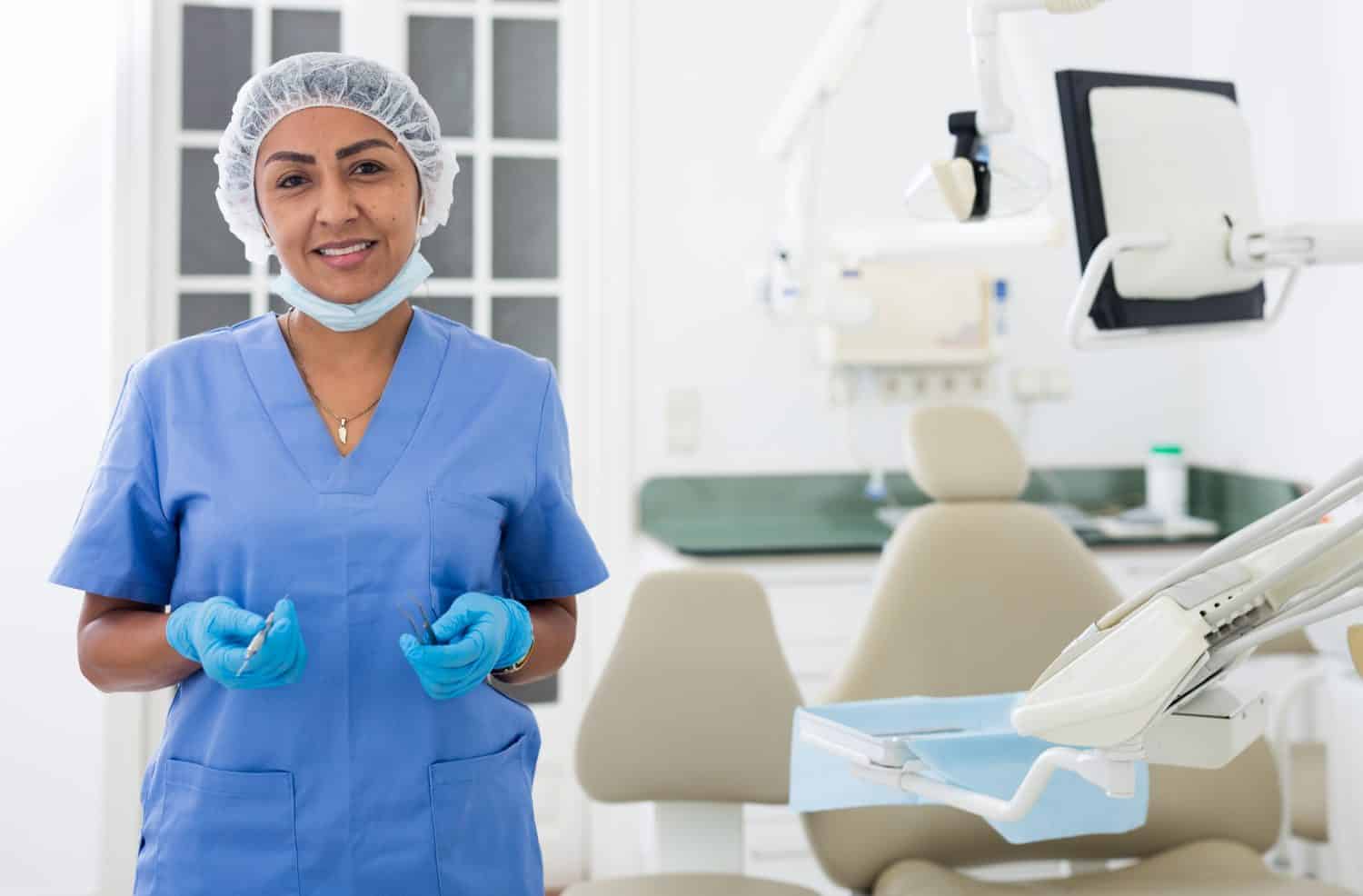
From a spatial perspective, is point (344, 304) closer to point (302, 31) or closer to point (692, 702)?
point (692, 702)

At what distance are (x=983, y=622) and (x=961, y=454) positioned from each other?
254 mm

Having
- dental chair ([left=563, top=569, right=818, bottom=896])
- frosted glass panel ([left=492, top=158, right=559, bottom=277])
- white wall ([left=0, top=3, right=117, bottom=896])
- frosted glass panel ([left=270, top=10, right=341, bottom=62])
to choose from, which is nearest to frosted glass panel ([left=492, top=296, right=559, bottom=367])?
frosted glass panel ([left=492, top=158, right=559, bottom=277])

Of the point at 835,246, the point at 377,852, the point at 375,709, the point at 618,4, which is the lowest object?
the point at 377,852

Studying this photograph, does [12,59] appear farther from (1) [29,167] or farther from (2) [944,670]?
(2) [944,670]

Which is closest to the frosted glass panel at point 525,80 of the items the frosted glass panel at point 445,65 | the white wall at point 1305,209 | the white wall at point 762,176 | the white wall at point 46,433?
the frosted glass panel at point 445,65

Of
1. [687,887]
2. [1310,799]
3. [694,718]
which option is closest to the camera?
[687,887]

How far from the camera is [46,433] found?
2.65 m

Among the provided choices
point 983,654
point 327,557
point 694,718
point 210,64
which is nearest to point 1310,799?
point 983,654

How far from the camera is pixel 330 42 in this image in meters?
2.90

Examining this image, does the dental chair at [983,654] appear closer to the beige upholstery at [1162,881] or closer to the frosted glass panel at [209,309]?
the beige upholstery at [1162,881]

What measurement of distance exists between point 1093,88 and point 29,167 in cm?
239

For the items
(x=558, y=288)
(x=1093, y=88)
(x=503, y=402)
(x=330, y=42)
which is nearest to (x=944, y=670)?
(x=503, y=402)

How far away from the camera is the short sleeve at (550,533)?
51.1 inches

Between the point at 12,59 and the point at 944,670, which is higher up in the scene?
the point at 12,59
